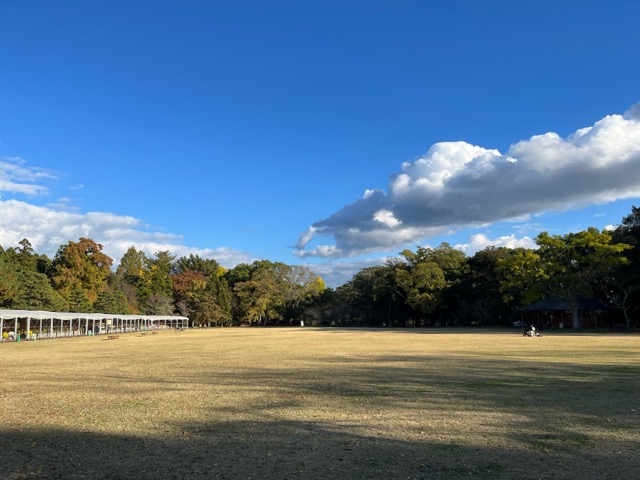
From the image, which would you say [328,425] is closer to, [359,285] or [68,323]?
[68,323]

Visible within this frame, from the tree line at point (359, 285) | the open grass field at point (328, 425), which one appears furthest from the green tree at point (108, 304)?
the open grass field at point (328, 425)

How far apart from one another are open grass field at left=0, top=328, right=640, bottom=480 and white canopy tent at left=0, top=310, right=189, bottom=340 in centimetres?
3121

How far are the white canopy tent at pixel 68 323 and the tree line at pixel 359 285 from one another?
6.90 feet

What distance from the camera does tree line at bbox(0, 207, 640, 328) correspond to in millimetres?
47938

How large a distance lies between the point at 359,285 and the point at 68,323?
4364 centimetres

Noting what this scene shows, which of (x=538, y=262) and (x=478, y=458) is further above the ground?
(x=538, y=262)

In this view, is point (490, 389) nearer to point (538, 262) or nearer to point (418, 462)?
point (418, 462)

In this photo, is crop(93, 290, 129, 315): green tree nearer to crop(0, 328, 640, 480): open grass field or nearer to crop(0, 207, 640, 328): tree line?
crop(0, 207, 640, 328): tree line

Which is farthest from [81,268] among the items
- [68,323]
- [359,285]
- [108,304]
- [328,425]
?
[328,425]

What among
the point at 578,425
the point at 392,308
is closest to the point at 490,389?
the point at 578,425

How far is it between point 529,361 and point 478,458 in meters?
12.6

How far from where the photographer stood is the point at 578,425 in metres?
7.18

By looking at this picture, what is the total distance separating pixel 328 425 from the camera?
747cm

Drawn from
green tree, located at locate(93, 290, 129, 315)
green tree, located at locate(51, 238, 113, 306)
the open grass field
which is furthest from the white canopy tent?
the open grass field
